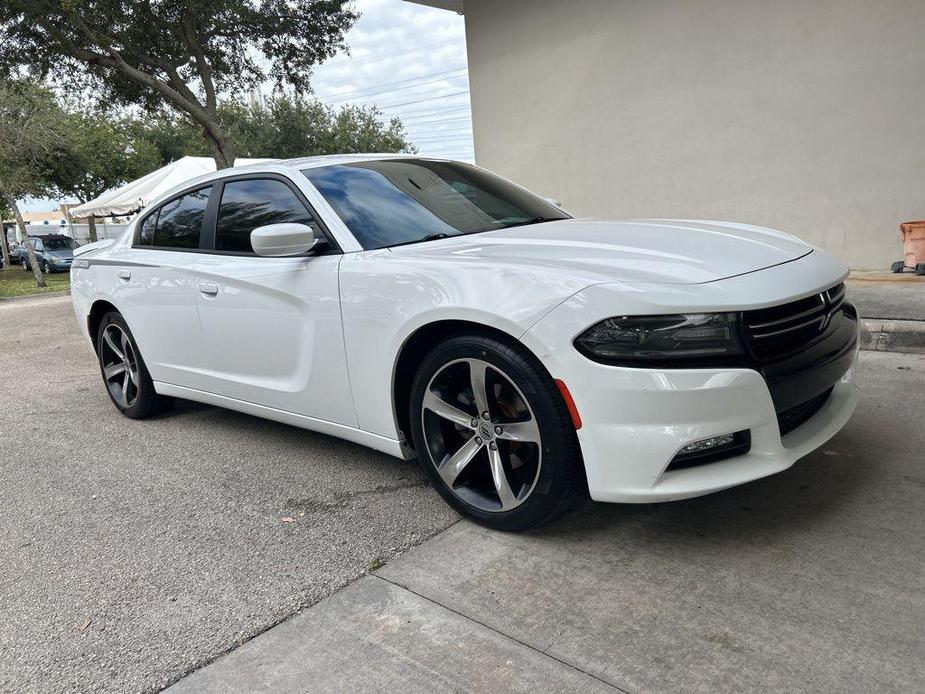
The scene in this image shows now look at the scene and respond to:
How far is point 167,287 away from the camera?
4164mm

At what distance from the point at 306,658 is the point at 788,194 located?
8852mm

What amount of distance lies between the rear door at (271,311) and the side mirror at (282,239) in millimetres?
144

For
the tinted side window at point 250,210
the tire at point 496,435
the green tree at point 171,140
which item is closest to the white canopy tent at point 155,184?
the tinted side window at point 250,210

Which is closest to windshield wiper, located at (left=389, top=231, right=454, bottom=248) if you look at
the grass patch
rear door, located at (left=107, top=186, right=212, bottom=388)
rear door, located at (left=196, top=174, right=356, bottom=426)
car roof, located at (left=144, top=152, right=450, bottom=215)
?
rear door, located at (left=196, top=174, right=356, bottom=426)

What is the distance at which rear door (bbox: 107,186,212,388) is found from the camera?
13.3 feet

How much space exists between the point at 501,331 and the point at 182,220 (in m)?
2.58

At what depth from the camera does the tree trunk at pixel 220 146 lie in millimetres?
12602

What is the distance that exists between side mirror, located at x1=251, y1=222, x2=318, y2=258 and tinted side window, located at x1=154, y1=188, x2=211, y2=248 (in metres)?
1.13

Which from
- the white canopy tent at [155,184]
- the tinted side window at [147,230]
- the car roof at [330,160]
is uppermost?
the white canopy tent at [155,184]

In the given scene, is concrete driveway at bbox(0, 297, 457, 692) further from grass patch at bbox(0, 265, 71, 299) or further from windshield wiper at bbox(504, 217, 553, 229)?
grass patch at bbox(0, 265, 71, 299)

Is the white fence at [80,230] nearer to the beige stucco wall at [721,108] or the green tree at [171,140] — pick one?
the green tree at [171,140]

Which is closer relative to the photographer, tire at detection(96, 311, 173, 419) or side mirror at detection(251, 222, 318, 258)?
side mirror at detection(251, 222, 318, 258)

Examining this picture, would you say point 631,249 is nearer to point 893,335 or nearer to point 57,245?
point 893,335

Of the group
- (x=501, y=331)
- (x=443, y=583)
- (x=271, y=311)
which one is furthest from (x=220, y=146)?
(x=443, y=583)
